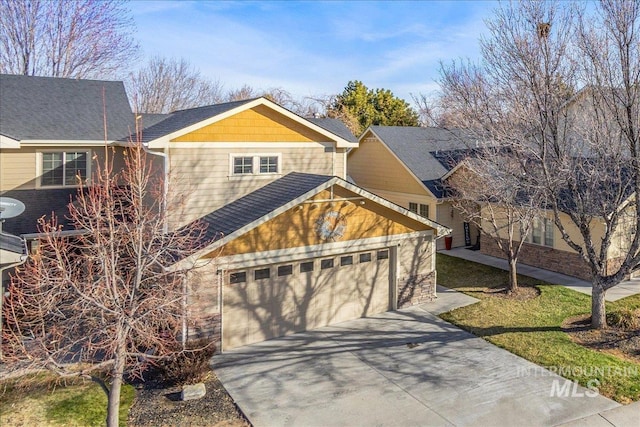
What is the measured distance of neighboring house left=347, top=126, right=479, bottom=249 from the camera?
21.2 meters

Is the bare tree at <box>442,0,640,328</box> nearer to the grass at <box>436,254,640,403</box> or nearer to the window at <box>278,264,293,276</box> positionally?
the grass at <box>436,254,640,403</box>

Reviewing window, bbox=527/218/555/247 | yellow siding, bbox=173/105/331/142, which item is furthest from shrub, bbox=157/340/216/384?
window, bbox=527/218/555/247

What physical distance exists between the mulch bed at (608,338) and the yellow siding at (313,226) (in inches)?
191

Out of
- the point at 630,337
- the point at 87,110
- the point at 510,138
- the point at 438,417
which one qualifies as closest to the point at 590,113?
the point at 510,138

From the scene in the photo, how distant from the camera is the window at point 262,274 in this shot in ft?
35.9

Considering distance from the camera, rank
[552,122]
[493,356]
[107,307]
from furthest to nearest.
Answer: [552,122], [493,356], [107,307]

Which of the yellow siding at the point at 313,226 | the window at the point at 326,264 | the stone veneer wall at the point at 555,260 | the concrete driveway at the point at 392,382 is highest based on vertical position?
the yellow siding at the point at 313,226

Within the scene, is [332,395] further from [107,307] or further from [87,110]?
[87,110]

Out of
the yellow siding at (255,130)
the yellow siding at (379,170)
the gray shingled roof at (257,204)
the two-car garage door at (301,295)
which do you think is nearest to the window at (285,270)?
the two-car garage door at (301,295)

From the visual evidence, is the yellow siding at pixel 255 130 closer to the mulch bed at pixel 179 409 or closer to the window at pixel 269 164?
the window at pixel 269 164

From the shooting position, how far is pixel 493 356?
33.6 ft

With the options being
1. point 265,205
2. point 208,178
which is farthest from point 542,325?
point 208,178

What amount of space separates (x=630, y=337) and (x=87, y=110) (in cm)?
1759

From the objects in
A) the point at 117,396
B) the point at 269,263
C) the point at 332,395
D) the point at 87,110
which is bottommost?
the point at 332,395
